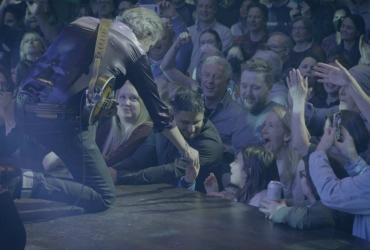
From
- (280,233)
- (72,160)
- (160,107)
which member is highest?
(160,107)

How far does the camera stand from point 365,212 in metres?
2.71

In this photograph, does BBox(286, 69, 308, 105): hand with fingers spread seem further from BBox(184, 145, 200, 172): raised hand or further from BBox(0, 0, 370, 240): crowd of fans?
BBox(184, 145, 200, 172): raised hand

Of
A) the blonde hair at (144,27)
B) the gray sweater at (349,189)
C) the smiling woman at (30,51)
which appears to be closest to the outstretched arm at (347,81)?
the gray sweater at (349,189)

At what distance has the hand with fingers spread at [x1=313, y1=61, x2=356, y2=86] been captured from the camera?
3.02 metres

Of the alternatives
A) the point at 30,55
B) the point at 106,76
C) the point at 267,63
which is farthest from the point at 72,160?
the point at 30,55

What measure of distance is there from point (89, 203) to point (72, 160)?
238 mm

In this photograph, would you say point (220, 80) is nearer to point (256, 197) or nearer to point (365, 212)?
point (256, 197)

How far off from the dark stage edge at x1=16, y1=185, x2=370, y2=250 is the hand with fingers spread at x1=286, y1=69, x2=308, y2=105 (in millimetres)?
671

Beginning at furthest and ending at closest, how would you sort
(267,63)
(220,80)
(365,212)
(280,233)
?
(220,80) < (267,63) < (280,233) < (365,212)

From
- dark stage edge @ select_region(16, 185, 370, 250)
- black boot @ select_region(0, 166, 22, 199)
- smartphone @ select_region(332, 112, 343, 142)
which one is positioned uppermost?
smartphone @ select_region(332, 112, 343, 142)

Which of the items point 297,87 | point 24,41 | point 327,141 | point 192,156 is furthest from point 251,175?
point 24,41

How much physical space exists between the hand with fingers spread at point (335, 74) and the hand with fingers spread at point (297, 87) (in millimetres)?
134

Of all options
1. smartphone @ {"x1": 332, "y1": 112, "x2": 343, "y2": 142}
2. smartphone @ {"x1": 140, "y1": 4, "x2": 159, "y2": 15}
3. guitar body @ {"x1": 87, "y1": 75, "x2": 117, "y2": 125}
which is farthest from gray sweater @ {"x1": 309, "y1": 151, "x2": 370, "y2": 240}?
smartphone @ {"x1": 140, "y1": 4, "x2": 159, "y2": 15}

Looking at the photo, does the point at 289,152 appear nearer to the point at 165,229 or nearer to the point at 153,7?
the point at 165,229
